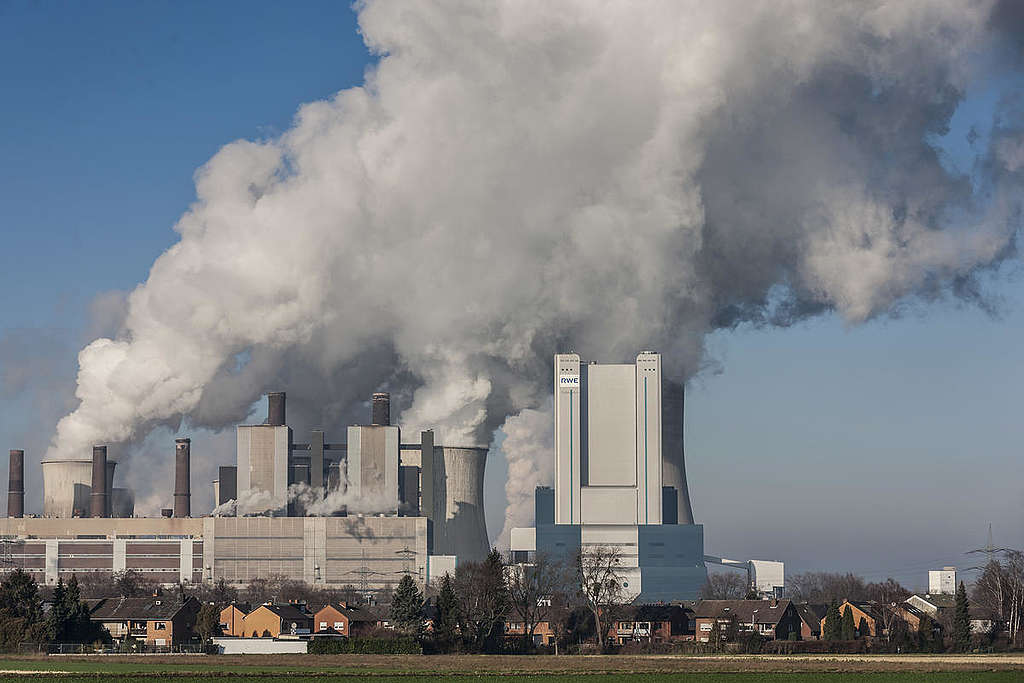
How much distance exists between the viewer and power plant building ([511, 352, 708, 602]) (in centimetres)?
12838

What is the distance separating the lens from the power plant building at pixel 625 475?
421 ft

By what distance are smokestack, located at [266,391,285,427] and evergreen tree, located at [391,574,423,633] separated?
5478 cm

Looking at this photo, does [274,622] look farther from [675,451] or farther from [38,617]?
[675,451]

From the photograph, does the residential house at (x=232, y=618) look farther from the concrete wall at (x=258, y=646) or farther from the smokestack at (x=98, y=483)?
the smokestack at (x=98, y=483)

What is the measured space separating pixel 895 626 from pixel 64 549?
240ft

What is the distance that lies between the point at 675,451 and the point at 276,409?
35.7 metres

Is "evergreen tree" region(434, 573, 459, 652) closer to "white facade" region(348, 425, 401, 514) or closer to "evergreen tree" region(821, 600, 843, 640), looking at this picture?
"evergreen tree" region(821, 600, 843, 640)

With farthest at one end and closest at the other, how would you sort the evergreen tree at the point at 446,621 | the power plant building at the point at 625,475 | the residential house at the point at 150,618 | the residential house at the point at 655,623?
the power plant building at the point at 625,475 < the residential house at the point at 655,623 < the residential house at the point at 150,618 < the evergreen tree at the point at 446,621

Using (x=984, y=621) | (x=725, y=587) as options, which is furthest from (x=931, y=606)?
(x=725, y=587)

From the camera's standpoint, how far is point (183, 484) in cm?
12425

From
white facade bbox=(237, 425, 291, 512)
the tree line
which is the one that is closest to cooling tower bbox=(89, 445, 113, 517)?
white facade bbox=(237, 425, 291, 512)

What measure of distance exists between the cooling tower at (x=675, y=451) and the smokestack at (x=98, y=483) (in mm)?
47470

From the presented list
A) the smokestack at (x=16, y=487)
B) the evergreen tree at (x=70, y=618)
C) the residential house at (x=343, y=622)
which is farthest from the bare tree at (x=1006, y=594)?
the smokestack at (x=16, y=487)

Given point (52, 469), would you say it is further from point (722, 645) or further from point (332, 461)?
point (722, 645)
